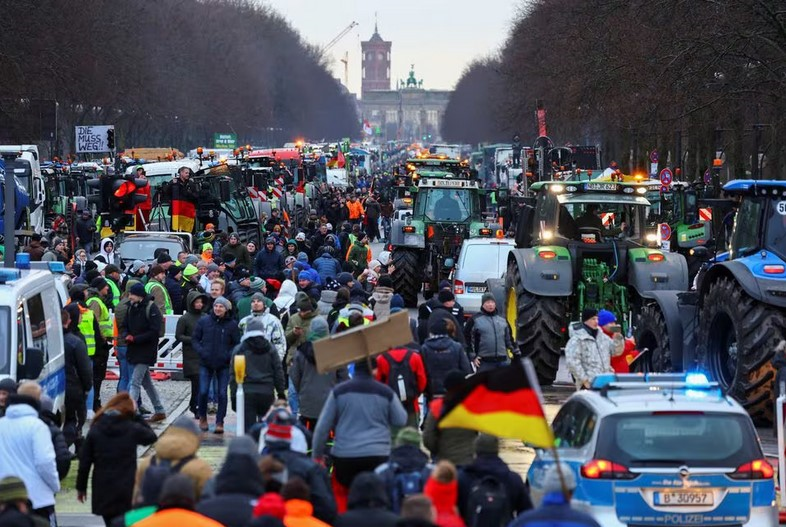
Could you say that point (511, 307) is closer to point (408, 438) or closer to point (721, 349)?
point (721, 349)

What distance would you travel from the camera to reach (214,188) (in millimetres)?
37188

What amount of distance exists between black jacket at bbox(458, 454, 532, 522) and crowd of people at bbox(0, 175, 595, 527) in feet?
0.03

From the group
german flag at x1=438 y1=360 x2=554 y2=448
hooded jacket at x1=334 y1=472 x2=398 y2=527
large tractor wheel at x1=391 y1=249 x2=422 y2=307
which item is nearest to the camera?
hooded jacket at x1=334 y1=472 x2=398 y2=527

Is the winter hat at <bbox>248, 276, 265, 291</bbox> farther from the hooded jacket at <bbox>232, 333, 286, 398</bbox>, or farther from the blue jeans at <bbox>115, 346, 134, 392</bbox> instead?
the hooded jacket at <bbox>232, 333, 286, 398</bbox>

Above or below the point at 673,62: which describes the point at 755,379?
below

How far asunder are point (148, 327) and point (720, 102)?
23054 millimetres

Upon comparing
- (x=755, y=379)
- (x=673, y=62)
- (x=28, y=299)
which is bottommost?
(x=755, y=379)

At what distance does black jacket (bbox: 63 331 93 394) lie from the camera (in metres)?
16.2

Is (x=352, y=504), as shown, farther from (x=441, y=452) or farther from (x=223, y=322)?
(x=223, y=322)

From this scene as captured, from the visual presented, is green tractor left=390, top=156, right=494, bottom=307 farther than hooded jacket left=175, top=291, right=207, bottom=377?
Yes

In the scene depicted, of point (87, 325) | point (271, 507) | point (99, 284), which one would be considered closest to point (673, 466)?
point (271, 507)

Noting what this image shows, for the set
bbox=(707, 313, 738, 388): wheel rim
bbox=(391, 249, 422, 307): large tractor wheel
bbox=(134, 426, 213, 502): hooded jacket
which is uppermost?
bbox=(134, 426, 213, 502): hooded jacket

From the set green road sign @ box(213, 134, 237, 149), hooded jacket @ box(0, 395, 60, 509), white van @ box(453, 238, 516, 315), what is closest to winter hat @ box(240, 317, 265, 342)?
hooded jacket @ box(0, 395, 60, 509)

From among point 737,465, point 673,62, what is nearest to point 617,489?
point 737,465
